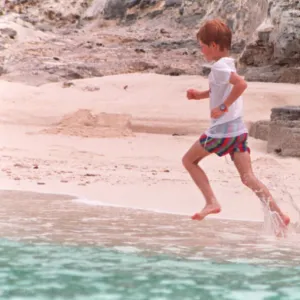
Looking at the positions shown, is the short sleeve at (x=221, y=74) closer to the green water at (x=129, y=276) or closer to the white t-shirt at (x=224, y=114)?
the white t-shirt at (x=224, y=114)

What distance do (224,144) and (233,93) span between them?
28 centimetres

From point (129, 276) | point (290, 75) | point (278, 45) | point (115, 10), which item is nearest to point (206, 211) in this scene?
point (129, 276)

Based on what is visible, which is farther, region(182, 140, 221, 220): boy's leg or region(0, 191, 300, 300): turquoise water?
region(182, 140, 221, 220): boy's leg

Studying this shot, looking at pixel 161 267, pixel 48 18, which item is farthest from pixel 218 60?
pixel 48 18

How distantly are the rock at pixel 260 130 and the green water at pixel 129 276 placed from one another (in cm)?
645

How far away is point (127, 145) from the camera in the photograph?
8.98 metres

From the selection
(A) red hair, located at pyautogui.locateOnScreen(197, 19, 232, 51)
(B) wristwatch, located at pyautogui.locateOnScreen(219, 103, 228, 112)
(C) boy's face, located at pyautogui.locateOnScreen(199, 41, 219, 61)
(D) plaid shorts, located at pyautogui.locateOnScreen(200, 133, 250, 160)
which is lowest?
(D) plaid shorts, located at pyautogui.locateOnScreen(200, 133, 250, 160)

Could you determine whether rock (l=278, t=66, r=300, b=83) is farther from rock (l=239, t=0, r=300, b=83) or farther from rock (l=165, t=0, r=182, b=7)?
rock (l=165, t=0, r=182, b=7)

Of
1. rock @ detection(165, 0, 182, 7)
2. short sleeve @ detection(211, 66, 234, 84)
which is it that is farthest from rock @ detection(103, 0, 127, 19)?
short sleeve @ detection(211, 66, 234, 84)

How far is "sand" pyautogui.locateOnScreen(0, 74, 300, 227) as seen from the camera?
5340 mm

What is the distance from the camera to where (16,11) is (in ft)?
70.2

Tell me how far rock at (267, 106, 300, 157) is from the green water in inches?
194

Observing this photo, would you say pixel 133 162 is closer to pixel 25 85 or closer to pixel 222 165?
pixel 222 165

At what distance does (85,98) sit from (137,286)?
9.46 m
